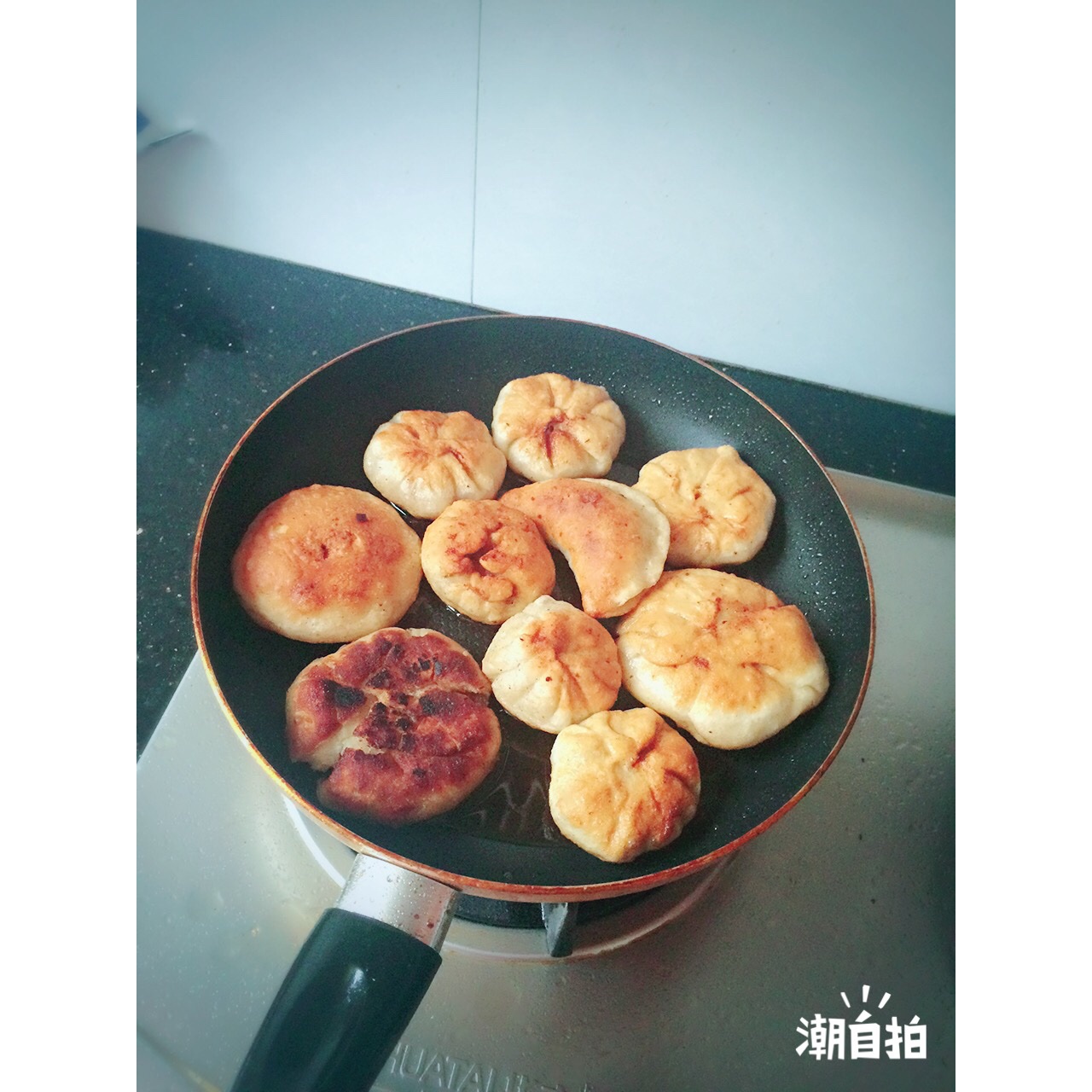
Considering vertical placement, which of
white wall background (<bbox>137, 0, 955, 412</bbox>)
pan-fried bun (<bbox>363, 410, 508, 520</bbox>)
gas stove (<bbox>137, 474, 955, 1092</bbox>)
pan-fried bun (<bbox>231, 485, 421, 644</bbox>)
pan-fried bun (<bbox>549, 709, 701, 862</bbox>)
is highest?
white wall background (<bbox>137, 0, 955, 412</bbox>)

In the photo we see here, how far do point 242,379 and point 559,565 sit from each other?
2.27 feet

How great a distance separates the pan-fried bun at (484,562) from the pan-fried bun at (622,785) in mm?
156

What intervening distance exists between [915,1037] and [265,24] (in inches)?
61.3

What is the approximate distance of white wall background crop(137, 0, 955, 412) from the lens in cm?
112

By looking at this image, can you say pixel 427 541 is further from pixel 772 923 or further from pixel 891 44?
pixel 891 44

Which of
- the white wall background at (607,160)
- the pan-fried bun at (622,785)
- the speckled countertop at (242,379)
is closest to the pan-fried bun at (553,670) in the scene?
the pan-fried bun at (622,785)

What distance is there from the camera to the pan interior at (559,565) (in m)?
0.81

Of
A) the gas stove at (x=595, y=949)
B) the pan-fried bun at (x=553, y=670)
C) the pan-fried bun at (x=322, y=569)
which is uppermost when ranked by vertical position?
the pan-fried bun at (x=322, y=569)

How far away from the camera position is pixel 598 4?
1.11m

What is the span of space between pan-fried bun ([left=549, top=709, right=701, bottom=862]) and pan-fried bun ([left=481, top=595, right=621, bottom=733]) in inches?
1.0

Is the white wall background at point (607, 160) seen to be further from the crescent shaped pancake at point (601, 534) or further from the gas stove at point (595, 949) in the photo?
the gas stove at point (595, 949)

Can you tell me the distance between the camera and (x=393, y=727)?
2.66 ft

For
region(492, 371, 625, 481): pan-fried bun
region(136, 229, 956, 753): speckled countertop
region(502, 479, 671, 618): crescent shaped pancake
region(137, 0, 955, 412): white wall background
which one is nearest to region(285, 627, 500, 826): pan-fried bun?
region(502, 479, 671, 618): crescent shaped pancake

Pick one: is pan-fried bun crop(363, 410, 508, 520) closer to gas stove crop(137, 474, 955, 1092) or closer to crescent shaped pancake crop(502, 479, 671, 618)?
crescent shaped pancake crop(502, 479, 671, 618)
